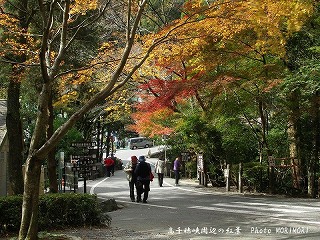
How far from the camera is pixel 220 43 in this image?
16.8m

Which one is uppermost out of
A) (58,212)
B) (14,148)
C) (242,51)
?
(242,51)

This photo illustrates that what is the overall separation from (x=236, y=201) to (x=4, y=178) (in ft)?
30.6

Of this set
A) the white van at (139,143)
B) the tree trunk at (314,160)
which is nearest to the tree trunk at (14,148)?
the tree trunk at (314,160)

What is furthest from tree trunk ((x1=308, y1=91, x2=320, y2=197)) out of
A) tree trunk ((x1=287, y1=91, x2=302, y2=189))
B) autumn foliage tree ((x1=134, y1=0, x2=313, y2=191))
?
autumn foliage tree ((x1=134, y1=0, x2=313, y2=191))

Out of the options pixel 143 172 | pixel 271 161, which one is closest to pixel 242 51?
pixel 271 161

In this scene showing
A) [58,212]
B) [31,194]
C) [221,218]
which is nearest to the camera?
[31,194]

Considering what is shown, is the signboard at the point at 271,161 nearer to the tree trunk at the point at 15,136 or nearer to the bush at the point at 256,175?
the bush at the point at 256,175

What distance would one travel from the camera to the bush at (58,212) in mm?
9242

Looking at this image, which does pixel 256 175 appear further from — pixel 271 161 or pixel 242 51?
pixel 242 51

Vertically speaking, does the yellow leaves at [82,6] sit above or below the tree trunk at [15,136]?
above

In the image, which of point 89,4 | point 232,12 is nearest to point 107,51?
point 89,4

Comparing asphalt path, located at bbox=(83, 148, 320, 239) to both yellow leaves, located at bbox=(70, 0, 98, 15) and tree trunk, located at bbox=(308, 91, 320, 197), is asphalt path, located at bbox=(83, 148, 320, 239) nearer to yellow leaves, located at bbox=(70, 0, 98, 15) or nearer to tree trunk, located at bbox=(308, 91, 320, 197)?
tree trunk, located at bbox=(308, 91, 320, 197)

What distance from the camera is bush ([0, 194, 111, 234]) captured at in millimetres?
9242

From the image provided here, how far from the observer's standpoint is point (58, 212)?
990 centimetres
